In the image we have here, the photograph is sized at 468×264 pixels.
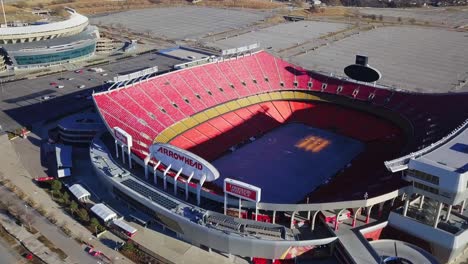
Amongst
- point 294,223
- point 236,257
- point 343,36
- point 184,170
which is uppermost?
point 343,36

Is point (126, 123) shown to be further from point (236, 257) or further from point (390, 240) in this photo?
point (390, 240)

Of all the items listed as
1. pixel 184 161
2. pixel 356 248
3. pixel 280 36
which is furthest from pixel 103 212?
pixel 280 36

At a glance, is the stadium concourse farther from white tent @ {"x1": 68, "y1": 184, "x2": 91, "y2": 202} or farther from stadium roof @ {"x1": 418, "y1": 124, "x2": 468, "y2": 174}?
white tent @ {"x1": 68, "y1": 184, "x2": 91, "y2": 202}

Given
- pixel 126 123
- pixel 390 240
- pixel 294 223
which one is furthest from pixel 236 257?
pixel 126 123

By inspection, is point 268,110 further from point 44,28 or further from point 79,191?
point 44,28

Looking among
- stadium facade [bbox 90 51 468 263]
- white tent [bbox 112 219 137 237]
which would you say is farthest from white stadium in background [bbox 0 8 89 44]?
white tent [bbox 112 219 137 237]

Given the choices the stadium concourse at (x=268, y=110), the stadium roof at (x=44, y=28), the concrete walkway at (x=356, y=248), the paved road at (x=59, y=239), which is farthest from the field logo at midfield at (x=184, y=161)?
the stadium roof at (x=44, y=28)

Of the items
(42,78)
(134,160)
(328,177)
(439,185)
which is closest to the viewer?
(439,185)

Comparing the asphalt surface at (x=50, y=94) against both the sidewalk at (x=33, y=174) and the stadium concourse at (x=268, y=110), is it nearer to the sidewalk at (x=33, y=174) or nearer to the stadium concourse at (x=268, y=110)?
the sidewalk at (x=33, y=174)
